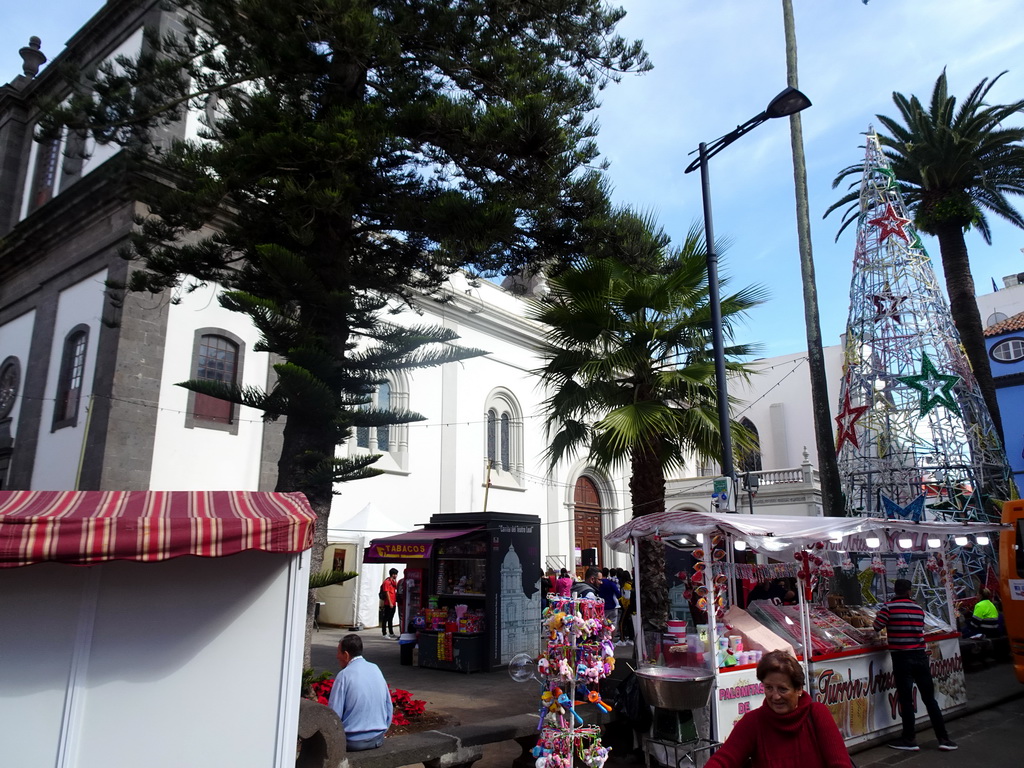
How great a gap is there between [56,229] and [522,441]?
16.1m

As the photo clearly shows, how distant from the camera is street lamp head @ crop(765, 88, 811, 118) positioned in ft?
30.1

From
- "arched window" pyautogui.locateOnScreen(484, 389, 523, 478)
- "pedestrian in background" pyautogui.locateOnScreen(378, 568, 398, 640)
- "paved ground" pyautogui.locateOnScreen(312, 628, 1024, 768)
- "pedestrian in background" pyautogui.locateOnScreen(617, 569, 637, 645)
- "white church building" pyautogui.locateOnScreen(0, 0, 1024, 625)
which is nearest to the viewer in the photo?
"paved ground" pyautogui.locateOnScreen(312, 628, 1024, 768)

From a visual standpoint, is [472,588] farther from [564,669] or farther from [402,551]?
[564,669]

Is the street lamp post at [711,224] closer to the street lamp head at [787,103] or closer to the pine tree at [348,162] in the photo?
the street lamp head at [787,103]

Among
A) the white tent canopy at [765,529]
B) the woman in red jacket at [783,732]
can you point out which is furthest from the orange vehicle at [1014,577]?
the woman in red jacket at [783,732]

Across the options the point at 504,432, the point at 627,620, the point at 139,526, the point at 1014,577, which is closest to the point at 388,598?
the point at 627,620

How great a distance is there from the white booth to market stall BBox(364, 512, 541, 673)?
797 cm

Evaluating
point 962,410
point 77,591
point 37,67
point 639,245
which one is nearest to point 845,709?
point 639,245

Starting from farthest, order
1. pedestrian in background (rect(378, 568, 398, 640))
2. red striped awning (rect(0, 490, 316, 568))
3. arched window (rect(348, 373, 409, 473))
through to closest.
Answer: arched window (rect(348, 373, 409, 473))
pedestrian in background (rect(378, 568, 398, 640))
red striped awning (rect(0, 490, 316, 568))

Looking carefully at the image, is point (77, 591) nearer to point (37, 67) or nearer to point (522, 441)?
point (522, 441)

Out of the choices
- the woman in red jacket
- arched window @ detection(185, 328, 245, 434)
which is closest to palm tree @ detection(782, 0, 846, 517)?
the woman in red jacket

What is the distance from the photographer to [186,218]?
8172 mm

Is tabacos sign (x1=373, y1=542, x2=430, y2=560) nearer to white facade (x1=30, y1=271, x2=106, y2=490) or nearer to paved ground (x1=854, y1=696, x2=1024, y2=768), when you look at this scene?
white facade (x1=30, y1=271, x2=106, y2=490)

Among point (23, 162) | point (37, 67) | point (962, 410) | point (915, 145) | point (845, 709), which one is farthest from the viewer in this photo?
point (37, 67)
